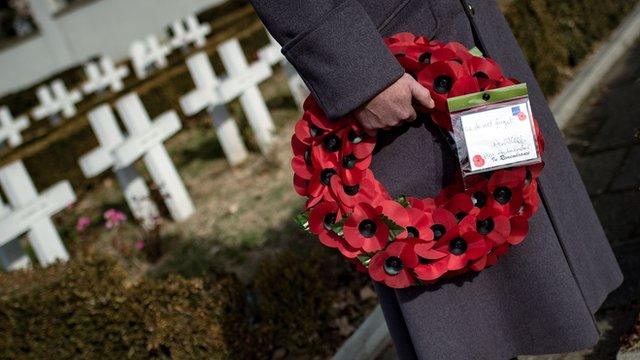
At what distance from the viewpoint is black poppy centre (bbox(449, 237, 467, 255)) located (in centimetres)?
178

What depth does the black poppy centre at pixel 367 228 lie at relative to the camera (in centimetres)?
179

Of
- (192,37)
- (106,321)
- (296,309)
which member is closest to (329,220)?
(106,321)

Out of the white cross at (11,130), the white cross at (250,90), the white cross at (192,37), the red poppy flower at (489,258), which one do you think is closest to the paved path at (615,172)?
the red poppy flower at (489,258)

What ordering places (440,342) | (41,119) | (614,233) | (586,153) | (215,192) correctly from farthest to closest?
(41,119) → (215,192) → (586,153) → (614,233) → (440,342)

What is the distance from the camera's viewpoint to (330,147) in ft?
5.98

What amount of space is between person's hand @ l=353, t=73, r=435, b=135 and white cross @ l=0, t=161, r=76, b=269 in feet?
13.1

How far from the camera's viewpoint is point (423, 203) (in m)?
1.80

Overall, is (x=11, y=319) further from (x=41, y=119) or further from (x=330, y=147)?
(x=41, y=119)

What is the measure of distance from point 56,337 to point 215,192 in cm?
309

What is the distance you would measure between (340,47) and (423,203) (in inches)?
16.1

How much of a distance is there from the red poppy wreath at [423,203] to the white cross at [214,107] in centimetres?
446

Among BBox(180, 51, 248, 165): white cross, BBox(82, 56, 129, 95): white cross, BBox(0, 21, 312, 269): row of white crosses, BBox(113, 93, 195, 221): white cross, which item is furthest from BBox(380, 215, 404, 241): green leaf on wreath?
BBox(82, 56, 129, 95): white cross

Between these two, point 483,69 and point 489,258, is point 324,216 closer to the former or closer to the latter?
point 489,258

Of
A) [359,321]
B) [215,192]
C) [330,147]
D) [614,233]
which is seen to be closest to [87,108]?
[215,192]
